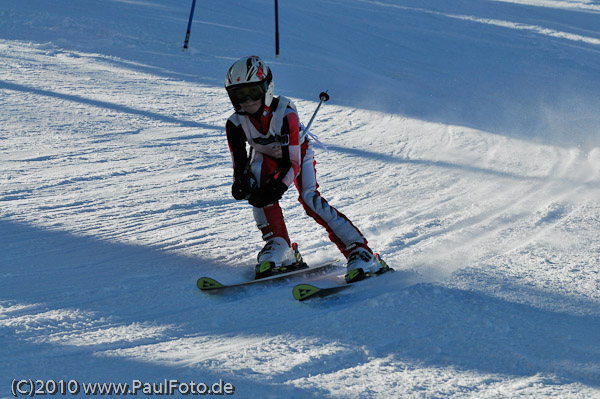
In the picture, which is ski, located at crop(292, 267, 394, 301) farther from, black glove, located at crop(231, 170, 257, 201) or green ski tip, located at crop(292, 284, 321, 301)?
black glove, located at crop(231, 170, 257, 201)

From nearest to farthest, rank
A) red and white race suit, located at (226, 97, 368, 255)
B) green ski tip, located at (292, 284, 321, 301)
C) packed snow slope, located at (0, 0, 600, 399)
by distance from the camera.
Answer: packed snow slope, located at (0, 0, 600, 399), green ski tip, located at (292, 284, 321, 301), red and white race suit, located at (226, 97, 368, 255)

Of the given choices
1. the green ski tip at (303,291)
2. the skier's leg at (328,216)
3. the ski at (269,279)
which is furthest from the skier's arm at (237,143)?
the green ski tip at (303,291)

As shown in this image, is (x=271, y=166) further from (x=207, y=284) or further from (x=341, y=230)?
(x=207, y=284)

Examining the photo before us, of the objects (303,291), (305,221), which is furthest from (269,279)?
(305,221)

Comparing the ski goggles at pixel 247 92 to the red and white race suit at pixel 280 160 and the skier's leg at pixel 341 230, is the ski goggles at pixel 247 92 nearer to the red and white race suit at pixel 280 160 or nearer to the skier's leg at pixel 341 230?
the red and white race suit at pixel 280 160

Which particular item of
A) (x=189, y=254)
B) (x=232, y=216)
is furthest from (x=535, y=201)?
(x=189, y=254)

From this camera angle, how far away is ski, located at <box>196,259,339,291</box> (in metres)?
4.11

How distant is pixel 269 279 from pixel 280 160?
0.80 meters

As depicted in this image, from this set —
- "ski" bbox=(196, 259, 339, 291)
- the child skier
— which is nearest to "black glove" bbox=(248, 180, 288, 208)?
the child skier

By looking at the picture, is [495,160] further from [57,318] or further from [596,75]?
[596,75]

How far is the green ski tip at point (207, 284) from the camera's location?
4105mm

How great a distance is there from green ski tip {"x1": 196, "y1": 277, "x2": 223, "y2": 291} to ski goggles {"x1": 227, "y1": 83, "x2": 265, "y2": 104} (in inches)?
44.6

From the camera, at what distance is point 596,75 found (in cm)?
1252

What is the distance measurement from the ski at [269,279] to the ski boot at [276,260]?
43 mm
